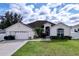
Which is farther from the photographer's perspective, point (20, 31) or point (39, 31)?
point (20, 31)

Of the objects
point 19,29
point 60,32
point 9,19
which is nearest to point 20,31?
point 19,29

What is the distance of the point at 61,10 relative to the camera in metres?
10.5

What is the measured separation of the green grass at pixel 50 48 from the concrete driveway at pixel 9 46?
0.44ft

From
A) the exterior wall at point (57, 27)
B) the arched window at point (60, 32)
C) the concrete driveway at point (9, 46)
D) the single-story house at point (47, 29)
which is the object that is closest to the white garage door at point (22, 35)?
the single-story house at point (47, 29)

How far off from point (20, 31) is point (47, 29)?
79cm

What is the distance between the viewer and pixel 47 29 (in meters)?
10.6

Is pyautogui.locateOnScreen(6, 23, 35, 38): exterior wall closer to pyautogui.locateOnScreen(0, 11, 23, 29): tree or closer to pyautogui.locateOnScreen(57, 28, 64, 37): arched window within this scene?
pyautogui.locateOnScreen(0, 11, 23, 29): tree

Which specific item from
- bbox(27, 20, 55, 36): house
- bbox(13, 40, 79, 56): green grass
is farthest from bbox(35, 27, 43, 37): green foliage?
bbox(13, 40, 79, 56): green grass

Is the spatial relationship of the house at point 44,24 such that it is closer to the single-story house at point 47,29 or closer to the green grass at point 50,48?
the single-story house at point 47,29

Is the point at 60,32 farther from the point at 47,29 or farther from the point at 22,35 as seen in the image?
the point at 22,35

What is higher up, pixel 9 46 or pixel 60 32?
pixel 60 32

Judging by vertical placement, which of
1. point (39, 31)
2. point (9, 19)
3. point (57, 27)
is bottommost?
point (39, 31)

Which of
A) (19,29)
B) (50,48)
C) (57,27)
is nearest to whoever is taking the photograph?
A: (50,48)

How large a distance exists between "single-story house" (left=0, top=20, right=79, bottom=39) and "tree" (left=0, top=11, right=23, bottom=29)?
0.10m
